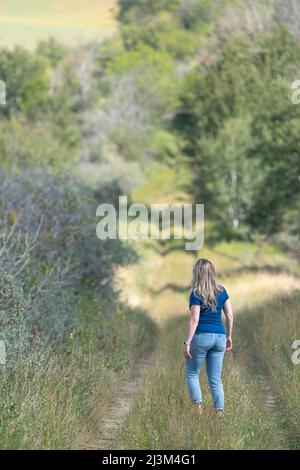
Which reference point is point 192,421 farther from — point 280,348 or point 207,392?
point 280,348

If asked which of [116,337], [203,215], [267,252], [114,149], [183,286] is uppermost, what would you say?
[114,149]

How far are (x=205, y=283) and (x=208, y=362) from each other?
84 centimetres

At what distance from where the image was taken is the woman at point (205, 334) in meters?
9.86

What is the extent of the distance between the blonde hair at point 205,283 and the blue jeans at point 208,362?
13.8 inches

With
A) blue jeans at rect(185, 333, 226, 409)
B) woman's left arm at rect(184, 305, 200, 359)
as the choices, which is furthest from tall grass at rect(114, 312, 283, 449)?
woman's left arm at rect(184, 305, 200, 359)

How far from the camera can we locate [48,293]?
1562 cm

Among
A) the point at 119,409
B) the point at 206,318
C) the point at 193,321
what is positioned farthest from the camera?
the point at 119,409

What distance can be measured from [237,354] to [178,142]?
67.0 m

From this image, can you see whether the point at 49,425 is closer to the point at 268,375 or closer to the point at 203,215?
the point at 268,375

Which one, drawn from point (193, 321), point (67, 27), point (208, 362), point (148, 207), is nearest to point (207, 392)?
point (208, 362)

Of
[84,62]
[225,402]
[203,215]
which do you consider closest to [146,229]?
[203,215]

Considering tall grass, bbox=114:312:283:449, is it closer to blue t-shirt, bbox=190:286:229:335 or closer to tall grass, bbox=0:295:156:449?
tall grass, bbox=0:295:156:449

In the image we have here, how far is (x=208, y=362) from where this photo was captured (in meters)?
Result: 10.0

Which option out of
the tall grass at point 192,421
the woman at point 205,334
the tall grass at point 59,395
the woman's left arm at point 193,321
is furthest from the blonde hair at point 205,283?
the tall grass at point 59,395
